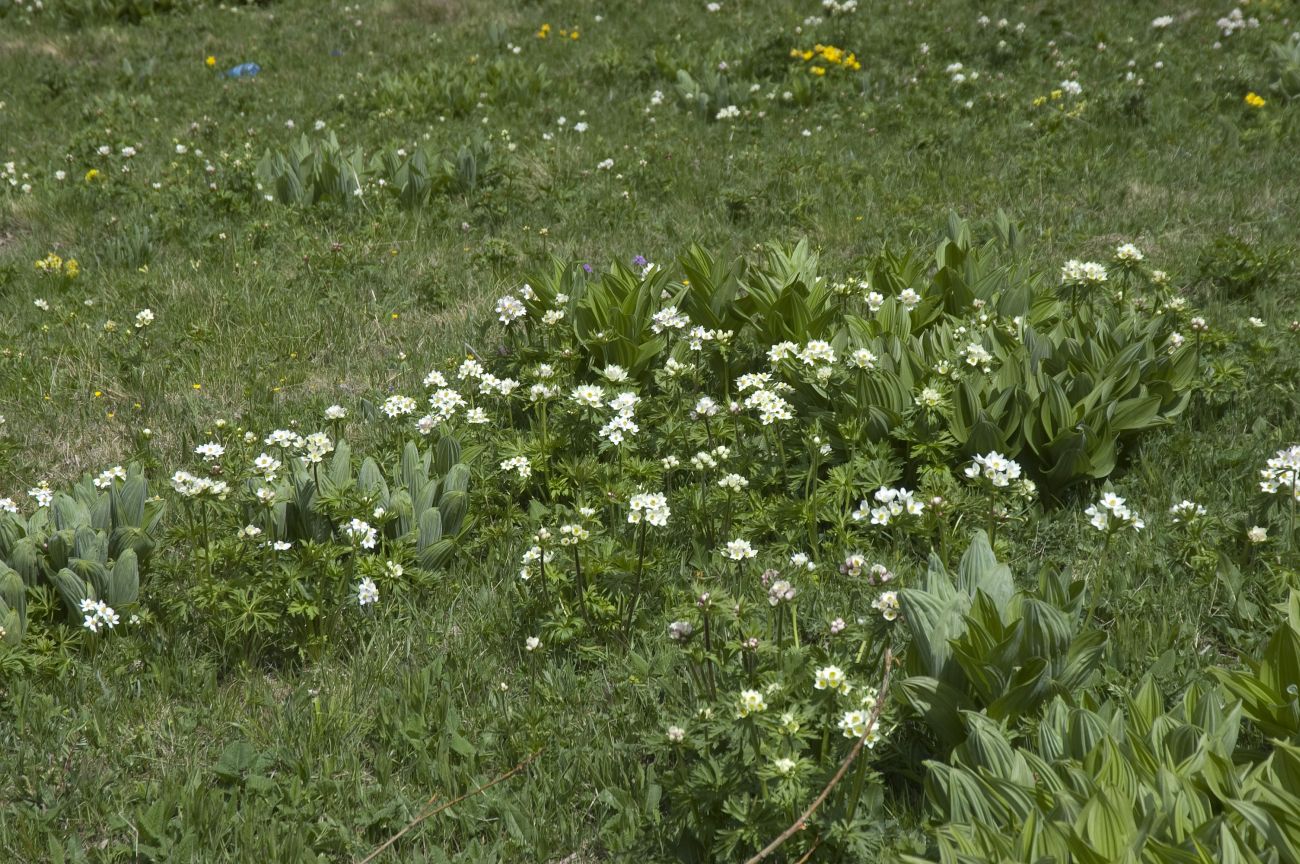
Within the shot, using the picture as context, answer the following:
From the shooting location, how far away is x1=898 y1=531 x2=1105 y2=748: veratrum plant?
2.96 metres

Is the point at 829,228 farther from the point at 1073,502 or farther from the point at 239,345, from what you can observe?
the point at 239,345

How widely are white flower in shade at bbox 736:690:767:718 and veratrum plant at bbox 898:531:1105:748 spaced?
60 centimetres

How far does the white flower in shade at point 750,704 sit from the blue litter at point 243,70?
10.1 m

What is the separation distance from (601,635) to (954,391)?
176 centimetres

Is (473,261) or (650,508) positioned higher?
(650,508)

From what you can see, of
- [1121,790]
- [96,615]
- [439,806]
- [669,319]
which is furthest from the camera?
[669,319]

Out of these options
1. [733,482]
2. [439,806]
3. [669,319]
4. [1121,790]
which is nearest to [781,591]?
[1121,790]

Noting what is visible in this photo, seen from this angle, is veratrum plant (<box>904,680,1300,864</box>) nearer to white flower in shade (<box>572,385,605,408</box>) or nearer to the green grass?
the green grass

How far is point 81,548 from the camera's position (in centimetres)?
387

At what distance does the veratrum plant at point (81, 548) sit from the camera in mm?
3744

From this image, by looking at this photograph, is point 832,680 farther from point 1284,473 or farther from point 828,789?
point 1284,473

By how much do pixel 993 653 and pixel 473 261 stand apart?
464 cm

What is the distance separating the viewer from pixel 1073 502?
4328 mm

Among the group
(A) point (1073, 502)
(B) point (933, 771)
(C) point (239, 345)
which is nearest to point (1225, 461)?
(A) point (1073, 502)
